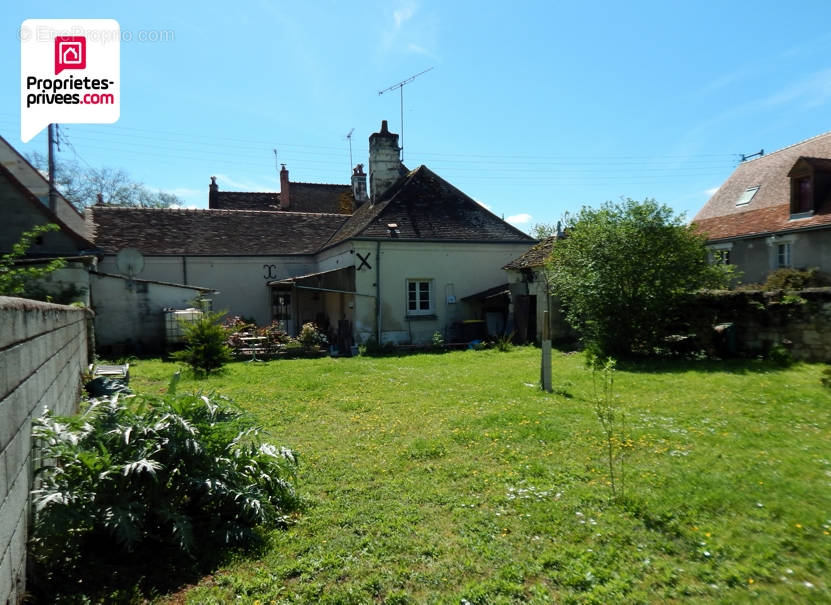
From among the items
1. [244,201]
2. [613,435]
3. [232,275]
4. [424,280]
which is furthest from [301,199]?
[613,435]

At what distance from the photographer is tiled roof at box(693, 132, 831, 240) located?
670 inches

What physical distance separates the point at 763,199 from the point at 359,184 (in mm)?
19590

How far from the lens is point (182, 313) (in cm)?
1576

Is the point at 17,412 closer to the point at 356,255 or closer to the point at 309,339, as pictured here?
the point at 309,339

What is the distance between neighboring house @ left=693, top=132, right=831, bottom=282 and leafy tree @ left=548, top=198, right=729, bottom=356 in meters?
1.24

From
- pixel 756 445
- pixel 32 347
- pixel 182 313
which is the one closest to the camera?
pixel 32 347

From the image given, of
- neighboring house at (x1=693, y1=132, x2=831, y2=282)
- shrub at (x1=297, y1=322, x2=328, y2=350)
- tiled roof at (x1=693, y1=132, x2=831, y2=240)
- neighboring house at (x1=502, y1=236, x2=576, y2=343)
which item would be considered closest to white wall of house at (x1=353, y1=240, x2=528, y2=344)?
neighboring house at (x1=502, y1=236, x2=576, y2=343)

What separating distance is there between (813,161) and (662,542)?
18302mm

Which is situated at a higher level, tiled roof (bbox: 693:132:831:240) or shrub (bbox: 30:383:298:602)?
tiled roof (bbox: 693:132:831:240)

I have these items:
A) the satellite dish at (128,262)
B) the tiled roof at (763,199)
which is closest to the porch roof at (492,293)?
the tiled roof at (763,199)

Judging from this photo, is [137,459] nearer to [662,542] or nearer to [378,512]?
[378,512]

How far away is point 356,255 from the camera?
59.0ft

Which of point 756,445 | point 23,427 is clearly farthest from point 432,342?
point 23,427

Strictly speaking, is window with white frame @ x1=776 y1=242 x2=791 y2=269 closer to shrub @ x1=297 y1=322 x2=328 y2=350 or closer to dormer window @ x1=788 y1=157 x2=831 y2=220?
dormer window @ x1=788 y1=157 x2=831 y2=220
